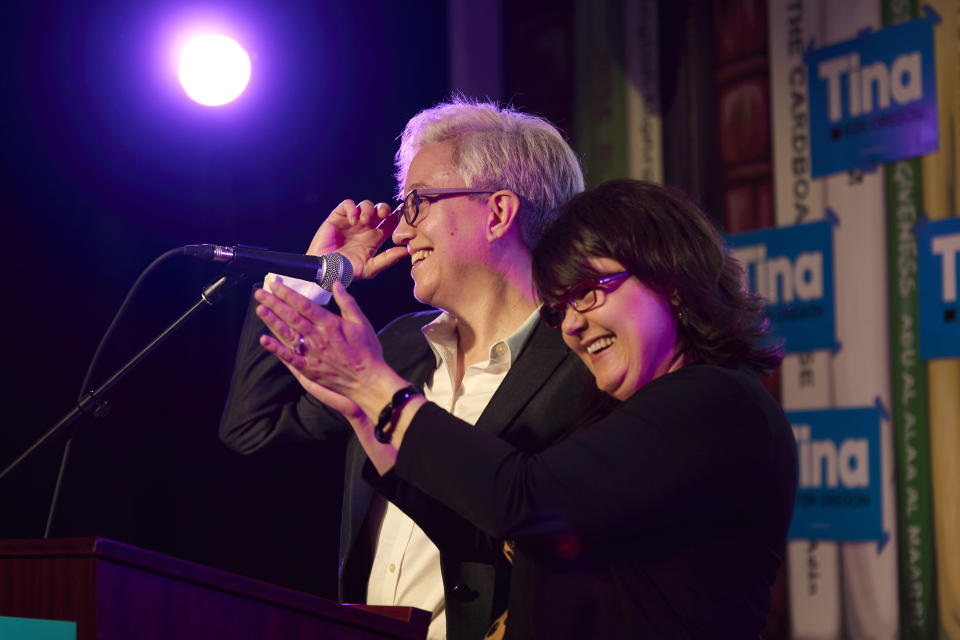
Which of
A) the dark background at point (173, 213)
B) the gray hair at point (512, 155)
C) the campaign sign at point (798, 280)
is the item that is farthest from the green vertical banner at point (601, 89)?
the gray hair at point (512, 155)

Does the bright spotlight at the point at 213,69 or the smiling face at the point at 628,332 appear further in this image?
the bright spotlight at the point at 213,69

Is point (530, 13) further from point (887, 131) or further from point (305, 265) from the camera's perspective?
point (305, 265)

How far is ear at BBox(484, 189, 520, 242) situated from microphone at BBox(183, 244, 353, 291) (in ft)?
1.40

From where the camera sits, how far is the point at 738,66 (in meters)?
3.26

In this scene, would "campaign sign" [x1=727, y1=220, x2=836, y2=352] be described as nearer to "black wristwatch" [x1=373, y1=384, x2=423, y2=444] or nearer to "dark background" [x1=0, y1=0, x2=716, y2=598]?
"dark background" [x1=0, y1=0, x2=716, y2=598]

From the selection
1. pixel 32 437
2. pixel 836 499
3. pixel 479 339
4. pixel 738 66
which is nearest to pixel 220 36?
pixel 32 437

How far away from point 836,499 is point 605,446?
193 centimetres

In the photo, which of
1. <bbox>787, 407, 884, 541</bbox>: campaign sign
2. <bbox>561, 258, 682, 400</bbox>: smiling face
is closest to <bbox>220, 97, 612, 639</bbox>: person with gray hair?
<bbox>561, 258, 682, 400</bbox>: smiling face

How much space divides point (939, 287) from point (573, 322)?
1.73 meters

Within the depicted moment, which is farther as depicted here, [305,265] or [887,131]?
[887,131]

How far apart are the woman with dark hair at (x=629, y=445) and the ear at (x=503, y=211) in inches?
21.5

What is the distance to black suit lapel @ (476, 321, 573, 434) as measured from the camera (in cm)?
172

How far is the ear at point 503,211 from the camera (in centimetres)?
201

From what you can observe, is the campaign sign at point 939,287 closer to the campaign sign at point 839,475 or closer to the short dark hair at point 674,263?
the campaign sign at point 839,475
